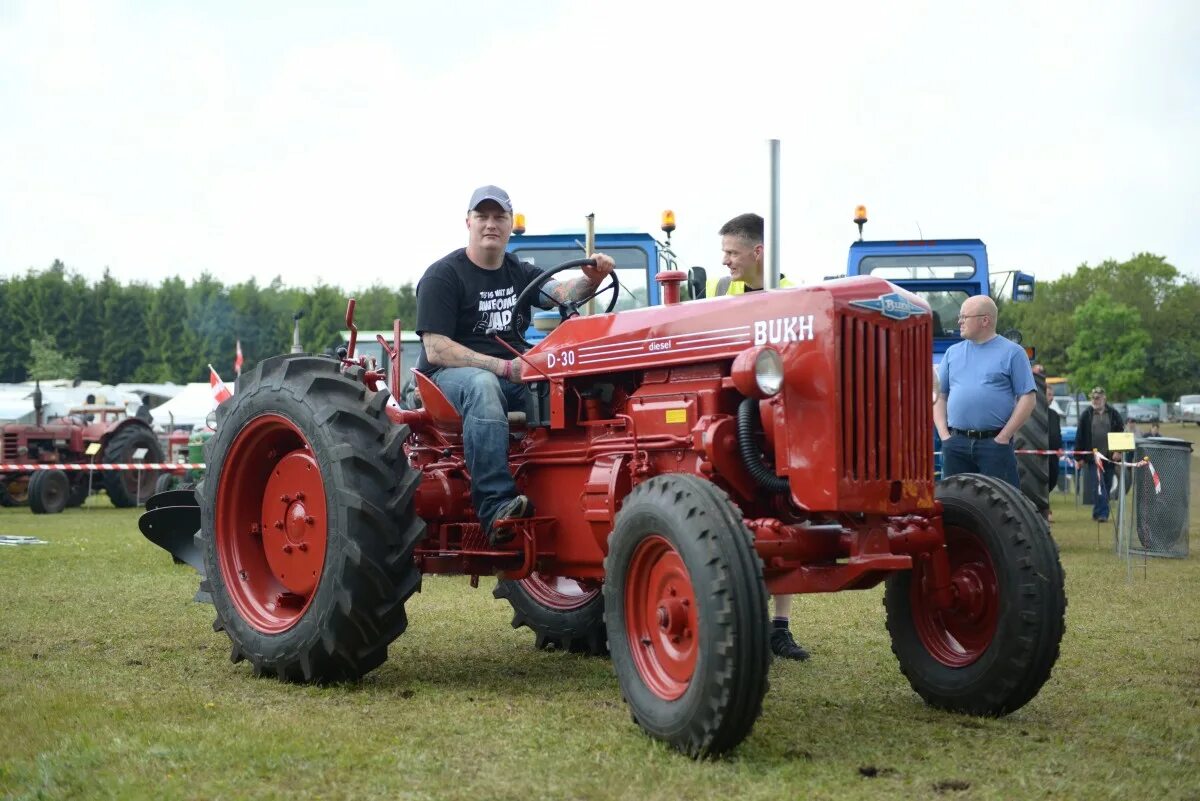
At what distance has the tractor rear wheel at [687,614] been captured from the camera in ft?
12.6

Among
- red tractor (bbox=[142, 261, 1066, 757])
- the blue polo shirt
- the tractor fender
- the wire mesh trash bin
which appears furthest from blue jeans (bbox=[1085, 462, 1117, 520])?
the tractor fender

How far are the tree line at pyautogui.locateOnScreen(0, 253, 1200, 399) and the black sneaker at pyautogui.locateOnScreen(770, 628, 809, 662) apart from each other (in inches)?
2423

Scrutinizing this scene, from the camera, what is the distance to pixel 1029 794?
3602 millimetres

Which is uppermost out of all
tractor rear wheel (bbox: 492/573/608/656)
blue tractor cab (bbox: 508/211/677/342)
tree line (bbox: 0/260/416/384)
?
tree line (bbox: 0/260/416/384)

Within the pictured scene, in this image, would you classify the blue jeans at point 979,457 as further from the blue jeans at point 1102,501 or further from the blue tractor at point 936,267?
the blue jeans at point 1102,501

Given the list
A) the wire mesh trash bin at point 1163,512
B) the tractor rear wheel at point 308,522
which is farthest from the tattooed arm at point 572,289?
the wire mesh trash bin at point 1163,512

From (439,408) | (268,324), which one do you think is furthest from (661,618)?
(268,324)

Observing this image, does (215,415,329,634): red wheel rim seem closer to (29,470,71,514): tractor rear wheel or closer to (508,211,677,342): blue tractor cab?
(508,211,677,342): blue tractor cab

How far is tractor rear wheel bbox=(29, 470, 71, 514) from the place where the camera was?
728 inches

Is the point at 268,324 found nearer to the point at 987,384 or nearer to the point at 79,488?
the point at 79,488

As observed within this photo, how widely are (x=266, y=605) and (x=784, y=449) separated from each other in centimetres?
272

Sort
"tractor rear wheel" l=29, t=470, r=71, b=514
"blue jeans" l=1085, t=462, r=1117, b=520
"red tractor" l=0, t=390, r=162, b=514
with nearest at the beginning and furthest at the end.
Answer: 1. "blue jeans" l=1085, t=462, r=1117, b=520
2. "tractor rear wheel" l=29, t=470, r=71, b=514
3. "red tractor" l=0, t=390, r=162, b=514

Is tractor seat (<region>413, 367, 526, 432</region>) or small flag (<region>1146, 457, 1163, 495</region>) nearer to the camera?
tractor seat (<region>413, 367, 526, 432</region>)

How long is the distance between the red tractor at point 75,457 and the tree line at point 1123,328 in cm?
6193
